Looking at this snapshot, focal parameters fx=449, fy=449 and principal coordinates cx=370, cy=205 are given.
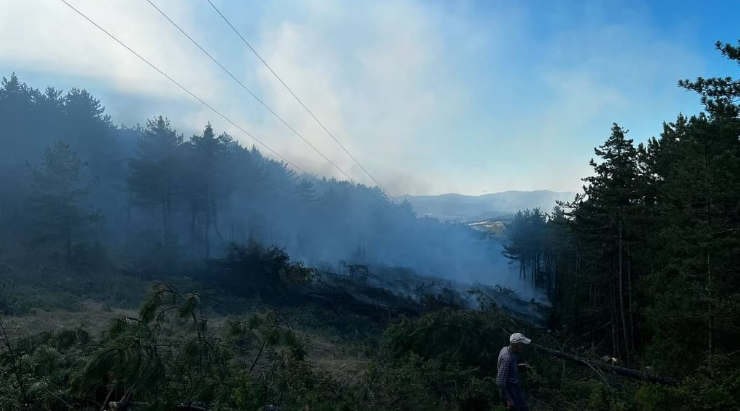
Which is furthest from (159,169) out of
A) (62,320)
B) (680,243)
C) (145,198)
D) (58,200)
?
(680,243)

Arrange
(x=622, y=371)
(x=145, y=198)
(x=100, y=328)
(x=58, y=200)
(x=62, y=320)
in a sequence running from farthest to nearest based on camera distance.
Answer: (x=145, y=198) → (x=58, y=200) → (x=62, y=320) → (x=100, y=328) → (x=622, y=371)

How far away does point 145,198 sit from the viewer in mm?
42094

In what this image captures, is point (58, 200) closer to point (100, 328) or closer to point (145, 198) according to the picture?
point (145, 198)

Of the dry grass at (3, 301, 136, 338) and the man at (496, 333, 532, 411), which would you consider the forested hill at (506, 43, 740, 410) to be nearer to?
the man at (496, 333, 532, 411)

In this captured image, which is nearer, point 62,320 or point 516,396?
point 516,396

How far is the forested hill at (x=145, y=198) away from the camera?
1227 inches

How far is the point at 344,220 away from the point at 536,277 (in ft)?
87.7

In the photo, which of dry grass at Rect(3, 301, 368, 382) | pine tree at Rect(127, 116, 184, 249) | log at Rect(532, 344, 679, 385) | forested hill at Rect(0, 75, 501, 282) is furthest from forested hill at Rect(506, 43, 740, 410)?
pine tree at Rect(127, 116, 184, 249)

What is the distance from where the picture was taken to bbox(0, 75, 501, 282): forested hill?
31.2 m

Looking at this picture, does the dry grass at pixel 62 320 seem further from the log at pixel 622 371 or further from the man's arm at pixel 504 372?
the log at pixel 622 371

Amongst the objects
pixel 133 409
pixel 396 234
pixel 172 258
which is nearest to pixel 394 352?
pixel 133 409

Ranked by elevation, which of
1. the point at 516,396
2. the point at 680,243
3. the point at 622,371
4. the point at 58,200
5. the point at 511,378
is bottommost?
the point at 622,371

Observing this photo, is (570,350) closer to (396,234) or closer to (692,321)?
(692,321)

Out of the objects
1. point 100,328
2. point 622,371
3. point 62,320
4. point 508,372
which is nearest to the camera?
point 508,372
